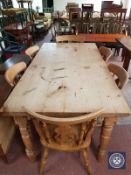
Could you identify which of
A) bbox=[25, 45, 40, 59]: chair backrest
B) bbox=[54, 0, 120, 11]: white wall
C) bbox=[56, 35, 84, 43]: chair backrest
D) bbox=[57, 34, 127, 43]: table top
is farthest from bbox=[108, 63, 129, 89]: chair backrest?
bbox=[54, 0, 120, 11]: white wall

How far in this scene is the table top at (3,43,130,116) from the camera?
3.25 feet

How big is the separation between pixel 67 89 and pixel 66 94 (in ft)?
0.25

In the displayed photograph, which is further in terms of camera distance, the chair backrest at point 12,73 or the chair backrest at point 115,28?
the chair backrest at point 115,28

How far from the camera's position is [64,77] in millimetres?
1378

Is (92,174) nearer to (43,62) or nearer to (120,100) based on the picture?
(120,100)

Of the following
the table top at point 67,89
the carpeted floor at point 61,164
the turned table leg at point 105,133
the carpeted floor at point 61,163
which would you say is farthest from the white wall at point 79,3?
the turned table leg at point 105,133

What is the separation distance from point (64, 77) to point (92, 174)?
0.89 metres

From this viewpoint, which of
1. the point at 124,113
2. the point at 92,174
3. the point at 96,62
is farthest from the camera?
the point at 96,62

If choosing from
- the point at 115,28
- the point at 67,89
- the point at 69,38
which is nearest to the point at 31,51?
the point at 69,38

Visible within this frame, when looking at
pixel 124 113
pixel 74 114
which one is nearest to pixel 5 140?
pixel 74 114

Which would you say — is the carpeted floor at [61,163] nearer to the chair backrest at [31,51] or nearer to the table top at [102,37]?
the chair backrest at [31,51]

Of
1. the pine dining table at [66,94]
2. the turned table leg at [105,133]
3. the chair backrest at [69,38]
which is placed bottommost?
the turned table leg at [105,133]

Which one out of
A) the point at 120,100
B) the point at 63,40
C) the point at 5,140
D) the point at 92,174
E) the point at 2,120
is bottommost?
the point at 92,174

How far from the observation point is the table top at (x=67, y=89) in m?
0.99
